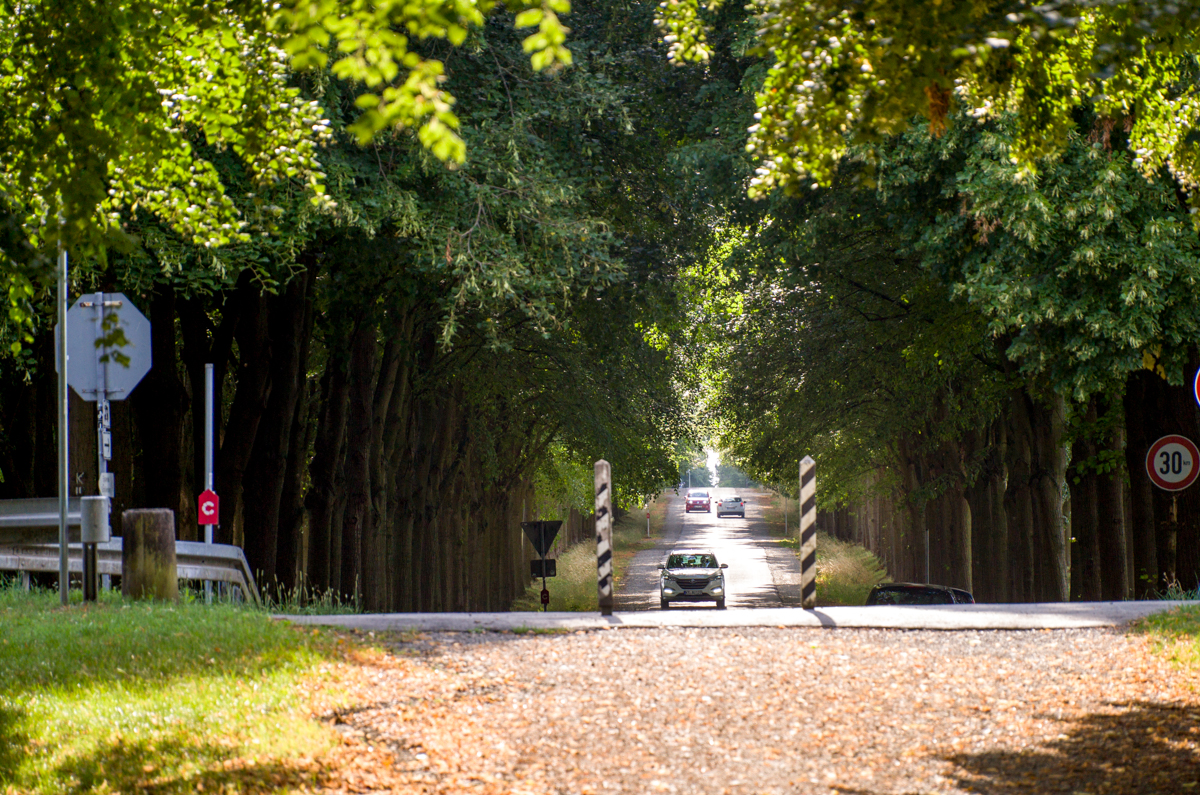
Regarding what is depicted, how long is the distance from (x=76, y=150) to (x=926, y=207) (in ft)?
36.4

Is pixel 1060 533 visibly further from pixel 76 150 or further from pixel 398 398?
pixel 76 150

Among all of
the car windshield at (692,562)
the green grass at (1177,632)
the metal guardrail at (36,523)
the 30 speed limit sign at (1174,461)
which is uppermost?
the 30 speed limit sign at (1174,461)

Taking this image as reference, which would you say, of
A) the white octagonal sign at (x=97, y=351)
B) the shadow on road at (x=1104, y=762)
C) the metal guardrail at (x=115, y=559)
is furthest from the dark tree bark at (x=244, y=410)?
the shadow on road at (x=1104, y=762)

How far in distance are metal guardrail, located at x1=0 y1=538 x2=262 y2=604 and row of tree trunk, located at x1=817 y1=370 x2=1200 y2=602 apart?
1026cm

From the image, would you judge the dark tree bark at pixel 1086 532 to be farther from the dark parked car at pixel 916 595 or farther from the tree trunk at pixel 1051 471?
the dark parked car at pixel 916 595

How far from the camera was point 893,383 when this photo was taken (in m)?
24.4

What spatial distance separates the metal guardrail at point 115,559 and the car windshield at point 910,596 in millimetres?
10838

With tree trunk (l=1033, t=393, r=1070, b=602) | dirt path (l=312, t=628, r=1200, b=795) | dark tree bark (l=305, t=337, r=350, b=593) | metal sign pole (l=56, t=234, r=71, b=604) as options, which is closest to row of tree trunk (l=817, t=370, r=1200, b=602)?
tree trunk (l=1033, t=393, r=1070, b=602)

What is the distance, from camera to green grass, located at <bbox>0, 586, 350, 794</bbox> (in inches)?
245

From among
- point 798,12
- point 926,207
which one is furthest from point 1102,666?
point 926,207

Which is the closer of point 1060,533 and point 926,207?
point 926,207

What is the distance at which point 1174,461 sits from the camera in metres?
14.6

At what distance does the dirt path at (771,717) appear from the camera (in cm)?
646

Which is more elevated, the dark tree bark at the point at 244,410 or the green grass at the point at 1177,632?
the dark tree bark at the point at 244,410
